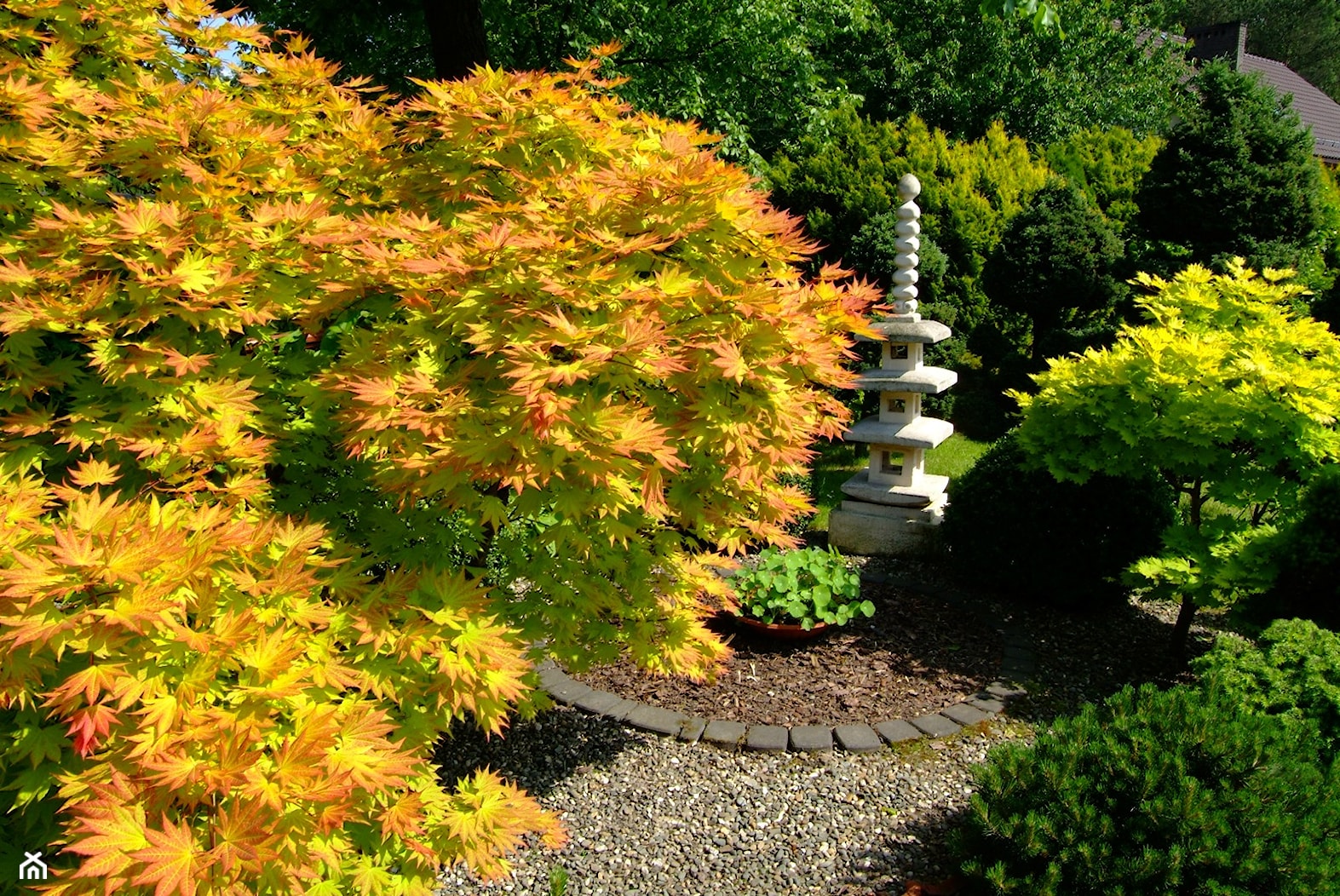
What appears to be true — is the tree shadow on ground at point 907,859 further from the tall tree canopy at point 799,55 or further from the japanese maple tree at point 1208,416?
the tall tree canopy at point 799,55

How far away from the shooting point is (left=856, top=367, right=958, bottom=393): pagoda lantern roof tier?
6.44 m

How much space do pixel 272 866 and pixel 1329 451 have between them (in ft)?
15.3

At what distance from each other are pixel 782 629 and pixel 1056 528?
1898 millimetres

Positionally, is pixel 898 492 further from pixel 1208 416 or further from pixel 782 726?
pixel 782 726

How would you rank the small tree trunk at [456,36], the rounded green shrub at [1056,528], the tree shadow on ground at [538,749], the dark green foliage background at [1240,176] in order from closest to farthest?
the tree shadow on ground at [538,749], the rounded green shrub at [1056,528], the small tree trunk at [456,36], the dark green foliage background at [1240,176]

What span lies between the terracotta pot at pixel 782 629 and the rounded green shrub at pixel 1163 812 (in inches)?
75.5

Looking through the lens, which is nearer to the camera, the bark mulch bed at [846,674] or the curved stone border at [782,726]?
the curved stone border at [782,726]

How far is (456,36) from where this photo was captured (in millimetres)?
5852

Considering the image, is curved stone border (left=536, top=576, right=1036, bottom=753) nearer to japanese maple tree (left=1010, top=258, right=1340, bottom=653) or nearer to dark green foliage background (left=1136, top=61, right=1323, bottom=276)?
japanese maple tree (left=1010, top=258, right=1340, bottom=653)

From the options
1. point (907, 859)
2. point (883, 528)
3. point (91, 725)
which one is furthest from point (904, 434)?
point (91, 725)

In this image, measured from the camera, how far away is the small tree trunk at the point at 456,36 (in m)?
5.77

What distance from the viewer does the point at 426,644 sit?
2.28m

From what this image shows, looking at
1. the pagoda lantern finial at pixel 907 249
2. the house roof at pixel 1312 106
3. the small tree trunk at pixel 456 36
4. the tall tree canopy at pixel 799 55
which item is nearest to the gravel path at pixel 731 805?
the pagoda lantern finial at pixel 907 249

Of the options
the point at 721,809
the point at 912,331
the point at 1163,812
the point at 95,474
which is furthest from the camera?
the point at 912,331
